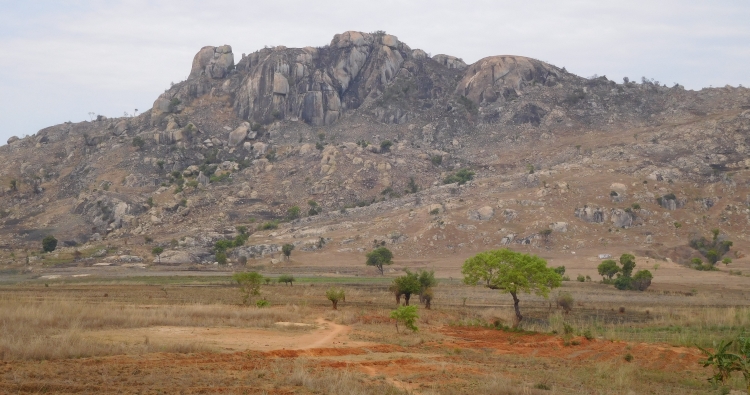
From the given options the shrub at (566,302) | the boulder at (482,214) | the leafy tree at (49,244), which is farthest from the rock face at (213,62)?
the shrub at (566,302)

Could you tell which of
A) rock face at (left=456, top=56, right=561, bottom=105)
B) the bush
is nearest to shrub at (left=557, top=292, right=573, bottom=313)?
the bush

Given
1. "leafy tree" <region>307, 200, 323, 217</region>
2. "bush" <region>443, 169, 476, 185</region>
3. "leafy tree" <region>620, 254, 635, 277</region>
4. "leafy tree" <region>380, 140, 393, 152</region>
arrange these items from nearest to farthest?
1. "leafy tree" <region>620, 254, 635, 277</region>
2. "leafy tree" <region>307, 200, 323, 217</region>
3. "bush" <region>443, 169, 476, 185</region>
4. "leafy tree" <region>380, 140, 393, 152</region>

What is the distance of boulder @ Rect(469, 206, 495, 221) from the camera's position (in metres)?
97.1

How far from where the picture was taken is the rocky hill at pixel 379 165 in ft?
308

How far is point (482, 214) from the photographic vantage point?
9769 cm

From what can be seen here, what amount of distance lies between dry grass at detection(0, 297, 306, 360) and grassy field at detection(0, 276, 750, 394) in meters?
0.06

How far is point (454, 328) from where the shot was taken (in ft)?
115

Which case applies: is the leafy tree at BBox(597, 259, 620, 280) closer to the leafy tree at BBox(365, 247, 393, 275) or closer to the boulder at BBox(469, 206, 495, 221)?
the leafy tree at BBox(365, 247, 393, 275)

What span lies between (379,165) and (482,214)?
118 ft

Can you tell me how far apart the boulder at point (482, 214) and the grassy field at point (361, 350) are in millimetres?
53299

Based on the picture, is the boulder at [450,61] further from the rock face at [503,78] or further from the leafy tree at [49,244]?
the leafy tree at [49,244]

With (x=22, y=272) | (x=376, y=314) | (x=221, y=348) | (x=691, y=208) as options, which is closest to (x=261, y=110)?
(x=22, y=272)

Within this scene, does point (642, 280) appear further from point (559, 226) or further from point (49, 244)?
point (49, 244)

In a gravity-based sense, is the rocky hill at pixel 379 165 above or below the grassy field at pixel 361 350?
above
